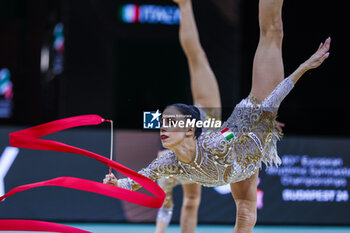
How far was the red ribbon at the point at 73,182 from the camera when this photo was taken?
2355 millimetres

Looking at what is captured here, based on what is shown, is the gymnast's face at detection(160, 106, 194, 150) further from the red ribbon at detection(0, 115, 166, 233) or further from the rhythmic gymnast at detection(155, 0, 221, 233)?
the rhythmic gymnast at detection(155, 0, 221, 233)

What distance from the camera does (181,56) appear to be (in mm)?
3775

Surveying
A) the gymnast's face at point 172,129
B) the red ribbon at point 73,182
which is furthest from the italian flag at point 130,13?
the gymnast's face at point 172,129

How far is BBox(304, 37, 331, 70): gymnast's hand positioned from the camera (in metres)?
2.46

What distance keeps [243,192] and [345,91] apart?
1.62 m

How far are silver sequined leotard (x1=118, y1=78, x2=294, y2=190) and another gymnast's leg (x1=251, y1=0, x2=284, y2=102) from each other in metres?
0.10

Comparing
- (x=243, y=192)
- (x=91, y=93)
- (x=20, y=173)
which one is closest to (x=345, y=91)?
(x=243, y=192)

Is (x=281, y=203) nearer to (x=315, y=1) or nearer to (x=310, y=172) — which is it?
(x=310, y=172)

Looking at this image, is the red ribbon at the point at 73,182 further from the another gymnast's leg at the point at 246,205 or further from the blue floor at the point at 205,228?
the blue floor at the point at 205,228

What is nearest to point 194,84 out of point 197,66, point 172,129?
point 197,66

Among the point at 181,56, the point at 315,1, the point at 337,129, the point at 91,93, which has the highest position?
the point at 315,1

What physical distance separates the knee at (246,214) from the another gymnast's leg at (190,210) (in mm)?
778

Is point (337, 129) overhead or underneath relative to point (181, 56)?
underneath

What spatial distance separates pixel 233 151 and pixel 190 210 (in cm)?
103
